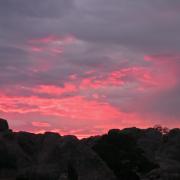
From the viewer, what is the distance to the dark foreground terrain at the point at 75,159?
51.2 metres

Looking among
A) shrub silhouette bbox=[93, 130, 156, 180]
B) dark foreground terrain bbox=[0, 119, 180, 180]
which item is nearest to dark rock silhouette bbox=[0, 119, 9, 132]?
dark foreground terrain bbox=[0, 119, 180, 180]

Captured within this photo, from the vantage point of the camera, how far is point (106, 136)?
6456cm

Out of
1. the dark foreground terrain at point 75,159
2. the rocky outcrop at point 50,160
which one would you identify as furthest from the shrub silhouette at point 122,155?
the rocky outcrop at point 50,160

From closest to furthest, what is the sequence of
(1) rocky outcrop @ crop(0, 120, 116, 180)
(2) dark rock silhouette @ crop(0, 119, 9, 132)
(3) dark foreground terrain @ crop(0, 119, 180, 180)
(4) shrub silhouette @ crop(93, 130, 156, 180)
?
(1) rocky outcrop @ crop(0, 120, 116, 180)
(3) dark foreground terrain @ crop(0, 119, 180, 180)
(4) shrub silhouette @ crop(93, 130, 156, 180)
(2) dark rock silhouette @ crop(0, 119, 9, 132)

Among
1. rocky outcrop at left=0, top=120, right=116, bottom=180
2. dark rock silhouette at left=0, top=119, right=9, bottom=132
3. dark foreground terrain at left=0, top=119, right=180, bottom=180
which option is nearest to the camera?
rocky outcrop at left=0, top=120, right=116, bottom=180

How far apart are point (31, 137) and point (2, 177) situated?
10.3 meters

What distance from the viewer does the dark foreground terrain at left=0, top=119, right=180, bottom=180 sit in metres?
51.2

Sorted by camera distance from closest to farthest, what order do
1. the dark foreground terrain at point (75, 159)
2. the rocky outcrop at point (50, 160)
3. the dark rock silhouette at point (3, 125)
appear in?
the rocky outcrop at point (50, 160), the dark foreground terrain at point (75, 159), the dark rock silhouette at point (3, 125)

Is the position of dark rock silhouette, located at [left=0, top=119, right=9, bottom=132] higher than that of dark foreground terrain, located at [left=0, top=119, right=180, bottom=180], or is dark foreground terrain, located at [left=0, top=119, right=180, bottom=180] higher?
dark rock silhouette, located at [left=0, top=119, right=9, bottom=132]

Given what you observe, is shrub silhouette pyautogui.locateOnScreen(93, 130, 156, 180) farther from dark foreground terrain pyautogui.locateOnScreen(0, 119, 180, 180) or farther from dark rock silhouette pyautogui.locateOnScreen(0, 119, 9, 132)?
dark rock silhouette pyautogui.locateOnScreen(0, 119, 9, 132)

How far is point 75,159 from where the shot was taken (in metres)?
52.8

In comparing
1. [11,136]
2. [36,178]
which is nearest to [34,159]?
[11,136]

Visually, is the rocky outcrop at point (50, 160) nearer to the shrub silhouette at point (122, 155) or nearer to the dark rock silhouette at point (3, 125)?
the dark rock silhouette at point (3, 125)

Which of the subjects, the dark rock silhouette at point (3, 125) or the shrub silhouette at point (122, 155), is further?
the dark rock silhouette at point (3, 125)
